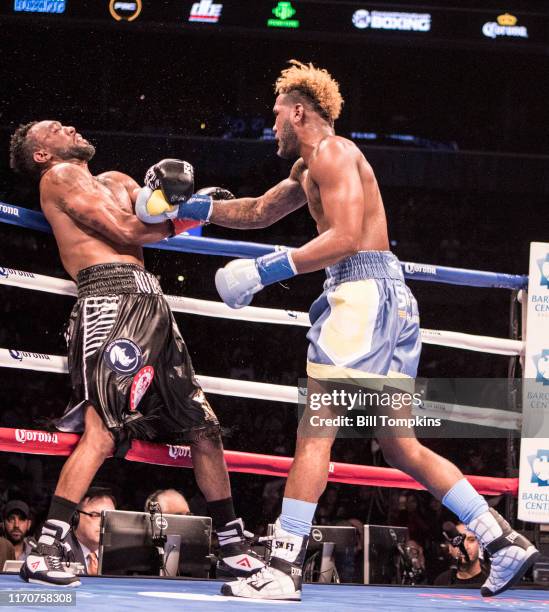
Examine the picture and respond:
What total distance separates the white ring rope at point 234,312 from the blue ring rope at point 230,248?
148 mm

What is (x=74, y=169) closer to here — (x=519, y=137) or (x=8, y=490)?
(x=8, y=490)

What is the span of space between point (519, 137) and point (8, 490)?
718 centimetres

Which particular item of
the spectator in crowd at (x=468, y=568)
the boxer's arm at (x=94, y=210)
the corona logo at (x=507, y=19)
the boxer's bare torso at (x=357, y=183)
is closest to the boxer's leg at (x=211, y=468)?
the boxer's arm at (x=94, y=210)

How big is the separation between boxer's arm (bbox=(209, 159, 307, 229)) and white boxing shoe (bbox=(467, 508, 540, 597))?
3.33ft

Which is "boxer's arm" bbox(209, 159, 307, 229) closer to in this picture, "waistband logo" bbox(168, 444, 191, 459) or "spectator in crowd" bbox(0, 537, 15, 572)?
"waistband logo" bbox(168, 444, 191, 459)

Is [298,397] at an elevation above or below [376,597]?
above

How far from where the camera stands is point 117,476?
6969 millimetres

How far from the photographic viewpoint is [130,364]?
2451 millimetres

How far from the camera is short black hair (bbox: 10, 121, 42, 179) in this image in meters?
2.75

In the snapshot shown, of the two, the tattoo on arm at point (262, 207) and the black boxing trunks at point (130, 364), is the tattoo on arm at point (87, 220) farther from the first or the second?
the tattoo on arm at point (262, 207)

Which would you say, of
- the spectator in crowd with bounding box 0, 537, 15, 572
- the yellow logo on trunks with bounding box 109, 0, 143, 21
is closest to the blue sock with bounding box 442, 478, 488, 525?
the spectator in crowd with bounding box 0, 537, 15, 572

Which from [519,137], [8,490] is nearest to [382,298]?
[8,490]

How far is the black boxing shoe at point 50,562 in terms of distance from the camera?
7.04 ft

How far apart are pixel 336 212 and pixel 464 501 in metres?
0.78
